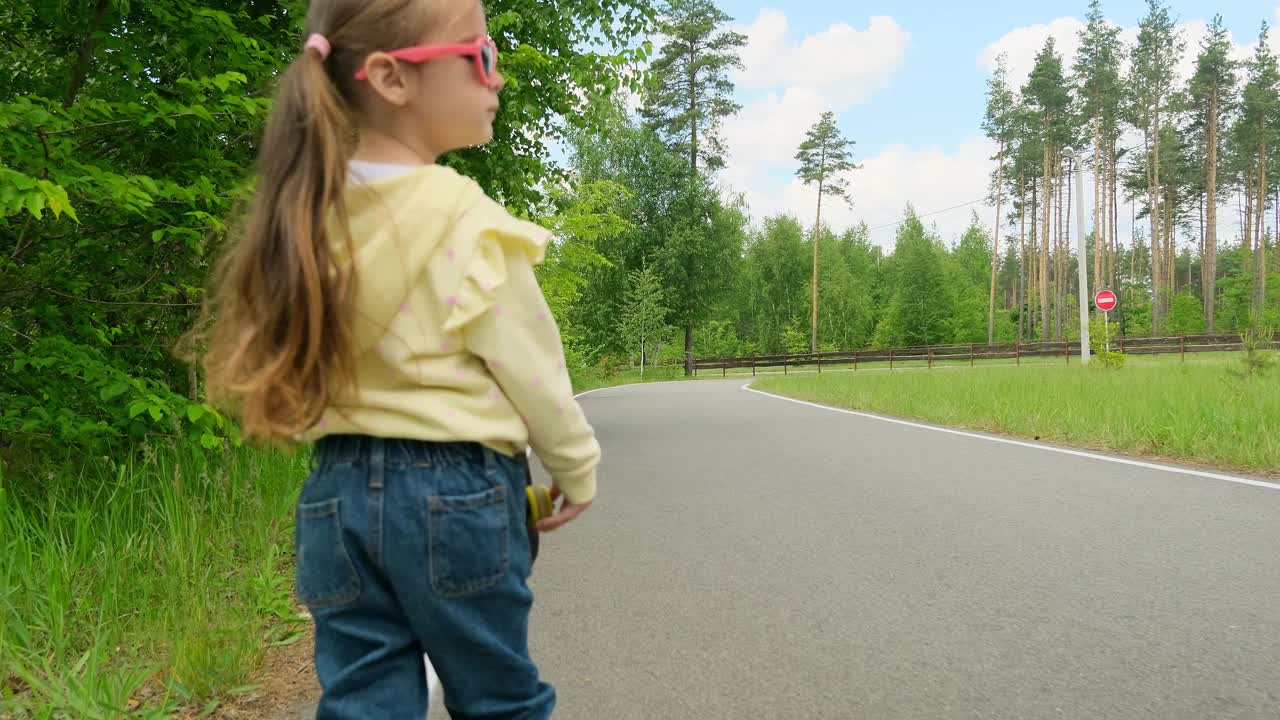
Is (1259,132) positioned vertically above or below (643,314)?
above

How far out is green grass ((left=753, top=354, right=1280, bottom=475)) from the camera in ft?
28.3

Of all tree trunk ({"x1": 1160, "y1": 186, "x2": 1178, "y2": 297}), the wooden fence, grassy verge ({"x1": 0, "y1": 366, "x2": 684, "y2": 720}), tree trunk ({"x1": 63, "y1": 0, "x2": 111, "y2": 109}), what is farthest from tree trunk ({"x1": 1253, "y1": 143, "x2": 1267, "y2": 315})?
tree trunk ({"x1": 63, "y1": 0, "x2": 111, "y2": 109})

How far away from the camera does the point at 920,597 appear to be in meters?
4.27

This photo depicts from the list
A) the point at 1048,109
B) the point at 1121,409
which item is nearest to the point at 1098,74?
the point at 1048,109

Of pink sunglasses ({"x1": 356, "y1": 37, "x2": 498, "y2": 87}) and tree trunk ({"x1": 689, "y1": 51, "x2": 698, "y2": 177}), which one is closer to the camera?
pink sunglasses ({"x1": 356, "y1": 37, "x2": 498, "y2": 87})

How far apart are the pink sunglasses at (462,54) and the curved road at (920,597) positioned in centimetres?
217

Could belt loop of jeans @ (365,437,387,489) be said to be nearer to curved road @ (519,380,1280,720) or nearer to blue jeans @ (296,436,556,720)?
blue jeans @ (296,436,556,720)

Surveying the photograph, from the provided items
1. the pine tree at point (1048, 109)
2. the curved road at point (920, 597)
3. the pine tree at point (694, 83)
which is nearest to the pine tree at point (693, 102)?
the pine tree at point (694, 83)

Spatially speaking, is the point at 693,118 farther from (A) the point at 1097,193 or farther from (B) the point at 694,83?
(A) the point at 1097,193

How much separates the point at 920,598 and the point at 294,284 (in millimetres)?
3621

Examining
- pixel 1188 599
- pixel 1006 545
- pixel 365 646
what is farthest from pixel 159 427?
pixel 1188 599

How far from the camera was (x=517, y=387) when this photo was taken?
58.9 inches

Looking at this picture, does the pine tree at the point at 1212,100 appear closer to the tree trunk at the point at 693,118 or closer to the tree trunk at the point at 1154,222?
the tree trunk at the point at 1154,222

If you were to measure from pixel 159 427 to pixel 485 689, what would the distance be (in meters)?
4.79
